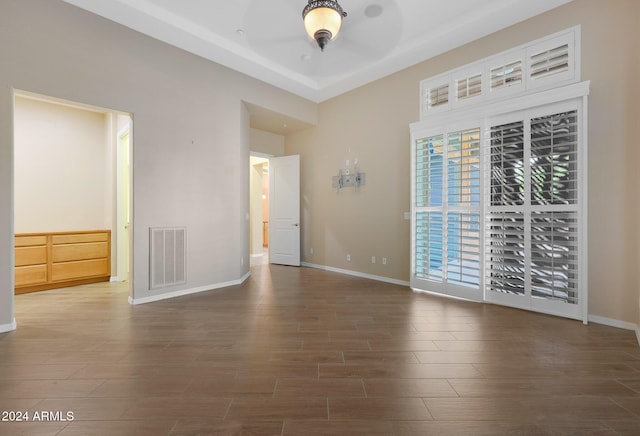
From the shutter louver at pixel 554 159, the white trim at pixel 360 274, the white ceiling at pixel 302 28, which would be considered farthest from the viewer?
the white trim at pixel 360 274

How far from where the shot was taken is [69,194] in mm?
5051

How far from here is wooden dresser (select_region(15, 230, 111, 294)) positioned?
4.23 metres

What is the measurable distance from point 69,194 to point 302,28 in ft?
15.3

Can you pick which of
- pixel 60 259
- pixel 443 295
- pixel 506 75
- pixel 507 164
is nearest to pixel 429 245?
pixel 443 295

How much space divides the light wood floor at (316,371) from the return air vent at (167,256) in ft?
1.62

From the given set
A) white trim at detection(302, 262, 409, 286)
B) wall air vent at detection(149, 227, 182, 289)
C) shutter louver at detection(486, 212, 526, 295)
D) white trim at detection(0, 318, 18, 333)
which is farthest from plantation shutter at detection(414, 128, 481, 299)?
white trim at detection(0, 318, 18, 333)

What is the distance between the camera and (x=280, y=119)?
5957 millimetres

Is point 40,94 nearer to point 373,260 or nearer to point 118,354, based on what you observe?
point 118,354

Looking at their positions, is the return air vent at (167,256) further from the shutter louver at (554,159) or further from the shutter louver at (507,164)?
the shutter louver at (554,159)

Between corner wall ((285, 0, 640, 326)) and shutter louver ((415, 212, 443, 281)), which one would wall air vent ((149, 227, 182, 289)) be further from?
shutter louver ((415, 212, 443, 281))

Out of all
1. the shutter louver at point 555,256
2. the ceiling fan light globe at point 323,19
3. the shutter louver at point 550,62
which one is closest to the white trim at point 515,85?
the shutter louver at point 550,62

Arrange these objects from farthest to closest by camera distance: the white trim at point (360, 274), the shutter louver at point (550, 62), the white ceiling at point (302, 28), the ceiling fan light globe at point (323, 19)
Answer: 1. the white trim at point (360, 274)
2. the white ceiling at point (302, 28)
3. the shutter louver at point (550, 62)
4. the ceiling fan light globe at point (323, 19)

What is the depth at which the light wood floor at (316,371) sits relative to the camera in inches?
65.4

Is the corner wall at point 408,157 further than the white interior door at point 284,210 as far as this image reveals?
No
